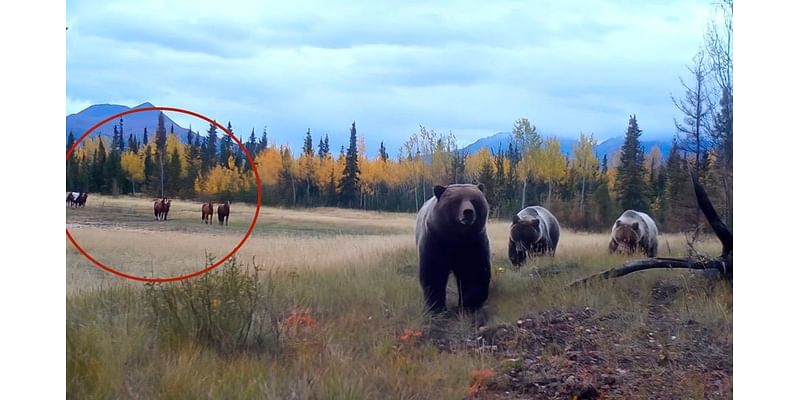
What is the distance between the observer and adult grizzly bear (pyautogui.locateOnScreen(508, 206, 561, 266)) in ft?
12.6

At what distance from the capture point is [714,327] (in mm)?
3795

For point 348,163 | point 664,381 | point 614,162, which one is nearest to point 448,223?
point 348,163

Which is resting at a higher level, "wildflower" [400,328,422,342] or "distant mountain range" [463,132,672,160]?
"distant mountain range" [463,132,672,160]

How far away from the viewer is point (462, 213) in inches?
147

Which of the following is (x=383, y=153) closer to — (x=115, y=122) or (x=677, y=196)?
(x=115, y=122)

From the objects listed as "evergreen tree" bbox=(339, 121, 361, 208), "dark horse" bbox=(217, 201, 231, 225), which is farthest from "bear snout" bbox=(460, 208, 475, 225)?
"dark horse" bbox=(217, 201, 231, 225)

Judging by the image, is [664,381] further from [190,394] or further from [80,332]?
[80,332]

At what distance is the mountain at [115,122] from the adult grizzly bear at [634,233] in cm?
238

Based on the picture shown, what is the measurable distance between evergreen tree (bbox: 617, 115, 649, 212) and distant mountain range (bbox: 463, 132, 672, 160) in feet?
0.14

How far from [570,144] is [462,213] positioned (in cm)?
77

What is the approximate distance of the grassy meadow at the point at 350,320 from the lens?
3.39 metres

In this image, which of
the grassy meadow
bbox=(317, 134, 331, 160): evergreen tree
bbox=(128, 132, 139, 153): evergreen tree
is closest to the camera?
the grassy meadow

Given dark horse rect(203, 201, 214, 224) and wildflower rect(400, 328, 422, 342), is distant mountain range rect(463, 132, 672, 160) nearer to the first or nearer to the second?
wildflower rect(400, 328, 422, 342)
